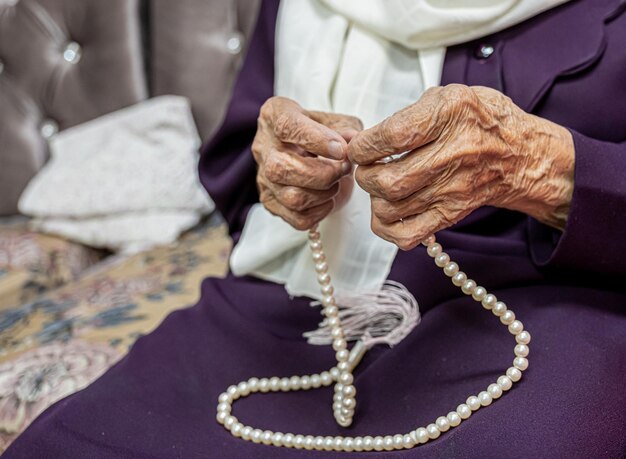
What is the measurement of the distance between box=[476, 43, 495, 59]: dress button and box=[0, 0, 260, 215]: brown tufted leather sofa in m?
0.73

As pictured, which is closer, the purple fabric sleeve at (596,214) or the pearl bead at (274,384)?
the purple fabric sleeve at (596,214)

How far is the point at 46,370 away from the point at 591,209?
68 centimetres

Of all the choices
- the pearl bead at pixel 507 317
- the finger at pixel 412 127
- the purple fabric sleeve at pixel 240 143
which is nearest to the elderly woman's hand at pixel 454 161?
the finger at pixel 412 127

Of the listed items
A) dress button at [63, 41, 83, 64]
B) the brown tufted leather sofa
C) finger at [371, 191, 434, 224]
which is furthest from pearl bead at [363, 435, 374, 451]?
dress button at [63, 41, 83, 64]

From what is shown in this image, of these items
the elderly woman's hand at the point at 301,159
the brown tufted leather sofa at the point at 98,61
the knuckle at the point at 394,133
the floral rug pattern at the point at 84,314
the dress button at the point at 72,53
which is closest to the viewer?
the knuckle at the point at 394,133

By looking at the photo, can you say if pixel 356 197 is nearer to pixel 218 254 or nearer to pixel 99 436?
pixel 99 436

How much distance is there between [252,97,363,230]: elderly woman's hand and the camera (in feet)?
1.96

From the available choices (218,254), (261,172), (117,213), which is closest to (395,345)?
(261,172)

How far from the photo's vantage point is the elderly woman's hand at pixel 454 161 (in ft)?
1.66

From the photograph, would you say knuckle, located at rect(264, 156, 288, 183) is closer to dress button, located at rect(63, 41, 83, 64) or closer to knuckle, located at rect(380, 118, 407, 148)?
knuckle, located at rect(380, 118, 407, 148)

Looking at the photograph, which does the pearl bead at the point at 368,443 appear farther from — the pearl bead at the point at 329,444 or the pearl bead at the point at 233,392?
the pearl bead at the point at 233,392

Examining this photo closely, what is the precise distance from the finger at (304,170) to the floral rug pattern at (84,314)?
0.40 metres

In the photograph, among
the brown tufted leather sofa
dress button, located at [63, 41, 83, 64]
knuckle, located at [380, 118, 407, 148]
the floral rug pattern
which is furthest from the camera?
dress button, located at [63, 41, 83, 64]

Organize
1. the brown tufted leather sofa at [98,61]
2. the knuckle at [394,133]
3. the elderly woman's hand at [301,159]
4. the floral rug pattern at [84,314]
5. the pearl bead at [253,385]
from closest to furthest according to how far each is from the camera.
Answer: the knuckle at [394,133] < the elderly woman's hand at [301,159] < the pearl bead at [253,385] < the floral rug pattern at [84,314] < the brown tufted leather sofa at [98,61]
